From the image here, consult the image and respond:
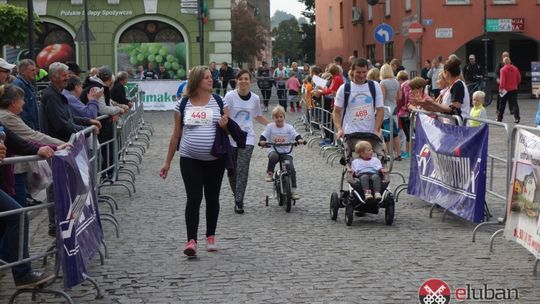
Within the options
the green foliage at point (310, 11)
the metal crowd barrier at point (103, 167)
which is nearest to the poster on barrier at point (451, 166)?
the metal crowd barrier at point (103, 167)

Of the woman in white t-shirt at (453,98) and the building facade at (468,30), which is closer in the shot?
the woman in white t-shirt at (453,98)

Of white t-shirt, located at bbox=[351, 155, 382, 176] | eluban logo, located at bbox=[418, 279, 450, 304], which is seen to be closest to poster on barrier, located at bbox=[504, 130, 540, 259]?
eluban logo, located at bbox=[418, 279, 450, 304]

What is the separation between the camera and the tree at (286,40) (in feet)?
458

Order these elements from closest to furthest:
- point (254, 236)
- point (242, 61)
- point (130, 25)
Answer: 1. point (254, 236)
2. point (130, 25)
3. point (242, 61)

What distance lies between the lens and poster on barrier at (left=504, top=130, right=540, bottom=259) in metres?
8.51

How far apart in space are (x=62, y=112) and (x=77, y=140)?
2.66 metres

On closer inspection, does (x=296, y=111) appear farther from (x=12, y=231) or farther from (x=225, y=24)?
(x=12, y=231)

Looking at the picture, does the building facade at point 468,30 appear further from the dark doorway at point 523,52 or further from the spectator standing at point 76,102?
the spectator standing at point 76,102

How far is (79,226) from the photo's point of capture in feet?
25.9

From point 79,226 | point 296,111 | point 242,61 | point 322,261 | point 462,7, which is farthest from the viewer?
point 242,61

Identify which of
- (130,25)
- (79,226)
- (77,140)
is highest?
(130,25)

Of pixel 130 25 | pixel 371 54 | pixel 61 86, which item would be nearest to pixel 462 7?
pixel 371 54

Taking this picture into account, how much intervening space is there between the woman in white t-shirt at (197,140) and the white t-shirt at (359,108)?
335cm

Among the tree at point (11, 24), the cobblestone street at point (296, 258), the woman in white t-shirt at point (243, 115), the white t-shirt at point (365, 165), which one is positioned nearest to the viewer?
the cobblestone street at point (296, 258)
